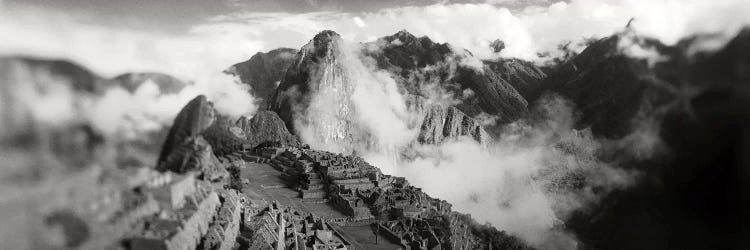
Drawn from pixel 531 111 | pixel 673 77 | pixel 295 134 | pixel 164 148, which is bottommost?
pixel 164 148

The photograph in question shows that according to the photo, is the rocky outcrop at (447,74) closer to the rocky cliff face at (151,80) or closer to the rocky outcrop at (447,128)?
the rocky outcrop at (447,128)

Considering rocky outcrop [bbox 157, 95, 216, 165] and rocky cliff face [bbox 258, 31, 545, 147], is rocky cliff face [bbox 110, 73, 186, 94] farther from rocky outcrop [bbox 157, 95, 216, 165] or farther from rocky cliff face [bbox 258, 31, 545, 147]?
rocky cliff face [bbox 258, 31, 545, 147]

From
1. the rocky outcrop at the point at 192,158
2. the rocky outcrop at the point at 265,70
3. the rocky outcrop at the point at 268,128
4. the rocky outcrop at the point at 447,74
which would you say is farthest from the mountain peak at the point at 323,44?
the rocky outcrop at the point at 192,158

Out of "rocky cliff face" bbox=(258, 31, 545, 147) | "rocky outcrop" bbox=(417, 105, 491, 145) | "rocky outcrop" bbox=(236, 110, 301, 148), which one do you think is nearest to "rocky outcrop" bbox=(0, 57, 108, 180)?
"rocky outcrop" bbox=(236, 110, 301, 148)

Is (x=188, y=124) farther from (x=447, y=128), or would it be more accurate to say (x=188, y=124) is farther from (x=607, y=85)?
(x=447, y=128)

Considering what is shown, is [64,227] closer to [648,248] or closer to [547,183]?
[648,248]

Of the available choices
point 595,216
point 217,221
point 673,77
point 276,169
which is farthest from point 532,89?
point 217,221
